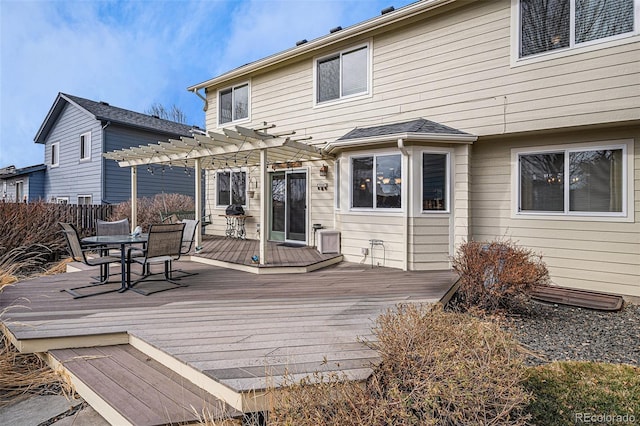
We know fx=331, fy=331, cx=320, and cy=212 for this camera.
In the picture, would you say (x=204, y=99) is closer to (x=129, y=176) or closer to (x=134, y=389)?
(x=129, y=176)

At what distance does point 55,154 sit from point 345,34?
15877 millimetres

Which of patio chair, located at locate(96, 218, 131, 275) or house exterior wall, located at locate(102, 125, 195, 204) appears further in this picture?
house exterior wall, located at locate(102, 125, 195, 204)

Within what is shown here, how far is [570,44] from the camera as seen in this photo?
5.46 meters

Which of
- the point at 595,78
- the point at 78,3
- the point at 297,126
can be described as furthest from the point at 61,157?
the point at 595,78

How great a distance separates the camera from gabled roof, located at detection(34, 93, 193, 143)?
44.3 ft

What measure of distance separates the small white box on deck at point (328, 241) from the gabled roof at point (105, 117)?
430 inches

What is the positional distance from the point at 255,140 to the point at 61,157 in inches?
576

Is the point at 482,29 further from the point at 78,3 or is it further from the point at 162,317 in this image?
the point at 78,3

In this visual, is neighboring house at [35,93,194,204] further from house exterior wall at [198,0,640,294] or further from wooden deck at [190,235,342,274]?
house exterior wall at [198,0,640,294]

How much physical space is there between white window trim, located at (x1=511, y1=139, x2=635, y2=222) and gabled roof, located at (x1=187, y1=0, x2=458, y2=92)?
10.4 feet

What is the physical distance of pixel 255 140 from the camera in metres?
5.93

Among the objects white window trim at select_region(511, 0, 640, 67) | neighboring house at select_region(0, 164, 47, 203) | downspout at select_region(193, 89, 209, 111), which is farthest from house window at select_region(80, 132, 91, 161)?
white window trim at select_region(511, 0, 640, 67)

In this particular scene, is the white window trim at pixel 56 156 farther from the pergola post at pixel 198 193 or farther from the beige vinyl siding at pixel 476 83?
the beige vinyl siding at pixel 476 83

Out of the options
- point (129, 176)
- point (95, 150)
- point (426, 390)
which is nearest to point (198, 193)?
point (426, 390)
